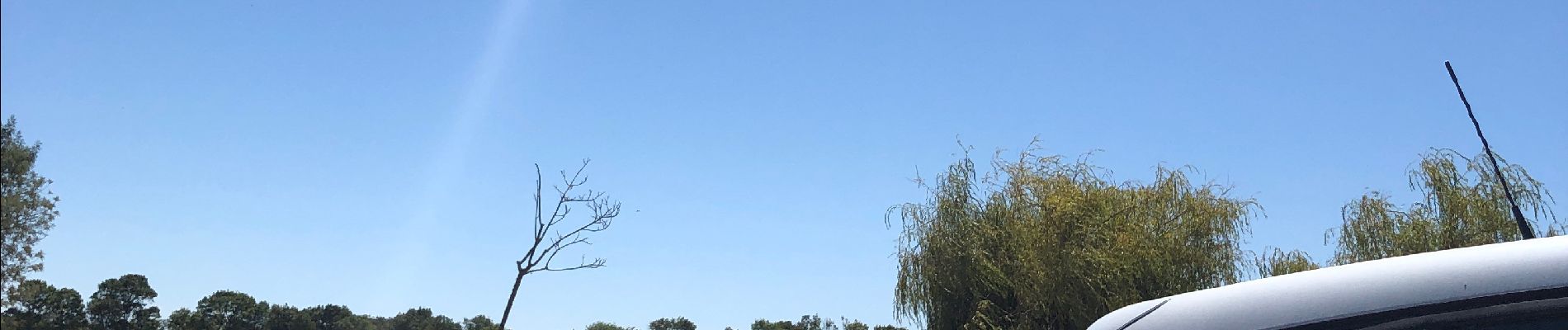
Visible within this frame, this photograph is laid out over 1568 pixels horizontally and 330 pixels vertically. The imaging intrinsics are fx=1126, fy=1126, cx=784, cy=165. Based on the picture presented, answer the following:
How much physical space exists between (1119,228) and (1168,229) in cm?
83

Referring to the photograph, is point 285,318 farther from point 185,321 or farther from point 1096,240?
point 1096,240

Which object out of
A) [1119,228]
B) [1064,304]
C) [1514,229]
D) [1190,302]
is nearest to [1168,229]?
[1119,228]

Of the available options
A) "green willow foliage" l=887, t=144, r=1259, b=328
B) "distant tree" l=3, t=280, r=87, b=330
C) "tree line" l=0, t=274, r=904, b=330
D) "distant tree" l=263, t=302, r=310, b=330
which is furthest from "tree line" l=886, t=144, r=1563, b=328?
"distant tree" l=263, t=302, r=310, b=330

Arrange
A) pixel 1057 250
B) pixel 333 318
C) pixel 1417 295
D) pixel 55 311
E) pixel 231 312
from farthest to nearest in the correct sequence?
1. pixel 333 318
2. pixel 231 312
3. pixel 55 311
4. pixel 1057 250
5. pixel 1417 295

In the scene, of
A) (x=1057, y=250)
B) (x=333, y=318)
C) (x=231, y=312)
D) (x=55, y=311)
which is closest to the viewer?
(x=1057, y=250)

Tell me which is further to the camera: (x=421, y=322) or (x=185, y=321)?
(x=421, y=322)

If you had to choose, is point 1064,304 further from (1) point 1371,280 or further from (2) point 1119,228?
(1) point 1371,280

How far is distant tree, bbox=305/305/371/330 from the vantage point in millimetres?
87438

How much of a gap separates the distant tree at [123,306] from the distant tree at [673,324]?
36239 mm

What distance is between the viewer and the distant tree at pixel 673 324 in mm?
93625

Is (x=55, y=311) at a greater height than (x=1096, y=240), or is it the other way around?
(x=55, y=311)

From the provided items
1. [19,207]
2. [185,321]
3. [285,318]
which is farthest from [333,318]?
[19,207]

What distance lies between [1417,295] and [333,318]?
93761mm

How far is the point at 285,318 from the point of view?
83.2 m
